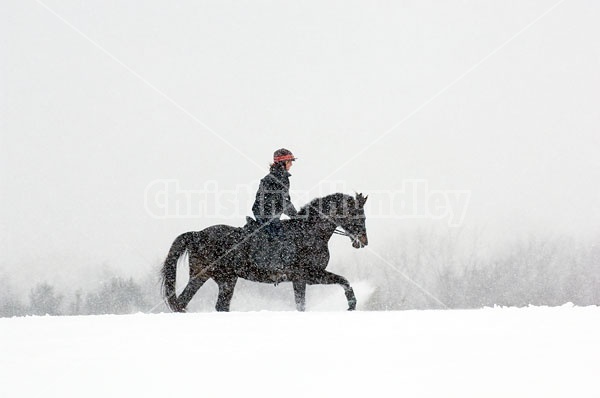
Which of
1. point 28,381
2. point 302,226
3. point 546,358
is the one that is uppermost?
point 302,226

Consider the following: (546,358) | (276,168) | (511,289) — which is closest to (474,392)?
(546,358)

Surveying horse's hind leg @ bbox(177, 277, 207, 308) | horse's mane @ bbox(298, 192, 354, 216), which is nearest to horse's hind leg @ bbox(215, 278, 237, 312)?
horse's hind leg @ bbox(177, 277, 207, 308)

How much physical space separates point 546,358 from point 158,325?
342 cm

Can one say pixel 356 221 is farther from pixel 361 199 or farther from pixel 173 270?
pixel 173 270

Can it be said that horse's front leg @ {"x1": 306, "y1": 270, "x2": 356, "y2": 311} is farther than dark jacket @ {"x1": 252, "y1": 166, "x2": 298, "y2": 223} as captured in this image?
No

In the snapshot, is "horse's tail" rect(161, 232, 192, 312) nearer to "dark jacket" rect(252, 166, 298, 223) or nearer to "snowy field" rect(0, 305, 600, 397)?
"dark jacket" rect(252, 166, 298, 223)

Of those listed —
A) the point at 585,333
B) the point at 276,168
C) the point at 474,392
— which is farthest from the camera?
the point at 276,168

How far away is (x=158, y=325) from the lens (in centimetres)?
559

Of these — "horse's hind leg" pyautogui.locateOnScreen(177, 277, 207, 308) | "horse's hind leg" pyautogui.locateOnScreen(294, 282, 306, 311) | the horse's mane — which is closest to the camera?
"horse's hind leg" pyautogui.locateOnScreen(294, 282, 306, 311)

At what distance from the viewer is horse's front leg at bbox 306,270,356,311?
10.6 metres

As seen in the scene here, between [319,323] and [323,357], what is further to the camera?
[319,323]

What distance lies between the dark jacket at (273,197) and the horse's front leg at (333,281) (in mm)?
1328

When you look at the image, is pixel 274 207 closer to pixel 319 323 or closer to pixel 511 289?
pixel 319 323

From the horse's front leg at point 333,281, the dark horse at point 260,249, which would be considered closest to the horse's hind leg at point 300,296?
the dark horse at point 260,249
